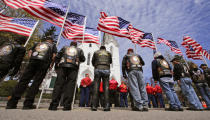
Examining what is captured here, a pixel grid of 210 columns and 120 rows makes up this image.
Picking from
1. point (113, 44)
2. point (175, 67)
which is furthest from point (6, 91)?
point (113, 44)

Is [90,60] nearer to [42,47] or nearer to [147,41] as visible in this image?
[147,41]

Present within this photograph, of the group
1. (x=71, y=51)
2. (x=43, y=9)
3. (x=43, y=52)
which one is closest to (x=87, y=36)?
(x=43, y=9)

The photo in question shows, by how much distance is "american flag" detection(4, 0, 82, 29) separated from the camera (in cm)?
474

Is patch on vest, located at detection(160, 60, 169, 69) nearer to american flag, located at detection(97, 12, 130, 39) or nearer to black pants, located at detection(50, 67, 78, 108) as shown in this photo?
american flag, located at detection(97, 12, 130, 39)

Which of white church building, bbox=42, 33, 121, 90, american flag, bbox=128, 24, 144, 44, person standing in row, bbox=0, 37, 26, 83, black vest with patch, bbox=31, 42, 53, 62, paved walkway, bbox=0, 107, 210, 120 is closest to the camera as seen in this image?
paved walkway, bbox=0, 107, 210, 120

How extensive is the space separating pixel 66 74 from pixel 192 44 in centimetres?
1111

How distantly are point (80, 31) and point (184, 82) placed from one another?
5.33 m

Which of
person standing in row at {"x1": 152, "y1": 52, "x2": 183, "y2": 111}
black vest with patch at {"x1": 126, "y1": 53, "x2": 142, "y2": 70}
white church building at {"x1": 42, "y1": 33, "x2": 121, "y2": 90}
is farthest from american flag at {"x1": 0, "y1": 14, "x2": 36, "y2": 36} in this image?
white church building at {"x1": 42, "y1": 33, "x2": 121, "y2": 90}

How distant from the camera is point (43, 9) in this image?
486cm

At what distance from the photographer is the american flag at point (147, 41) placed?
26.6ft

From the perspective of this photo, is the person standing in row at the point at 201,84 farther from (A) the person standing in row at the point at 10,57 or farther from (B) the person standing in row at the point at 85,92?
(A) the person standing in row at the point at 10,57

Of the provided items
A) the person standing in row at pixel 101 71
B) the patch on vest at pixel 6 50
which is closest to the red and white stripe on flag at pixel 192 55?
the person standing in row at pixel 101 71

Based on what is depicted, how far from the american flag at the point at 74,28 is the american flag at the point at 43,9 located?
45cm

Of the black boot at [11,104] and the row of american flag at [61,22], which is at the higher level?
the row of american flag at [61,22]
